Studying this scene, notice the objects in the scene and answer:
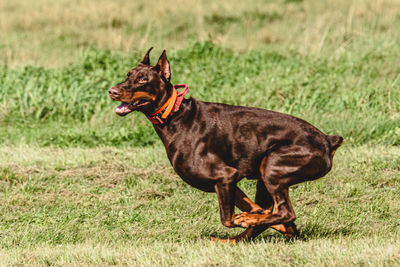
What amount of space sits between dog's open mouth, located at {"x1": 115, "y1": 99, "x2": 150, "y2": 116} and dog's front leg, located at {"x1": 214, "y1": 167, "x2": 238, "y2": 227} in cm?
87

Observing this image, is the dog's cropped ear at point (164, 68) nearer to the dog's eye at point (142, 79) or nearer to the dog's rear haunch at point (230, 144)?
the dog's rear haunch at point (230, 144)

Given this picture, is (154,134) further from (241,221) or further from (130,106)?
(241,221)

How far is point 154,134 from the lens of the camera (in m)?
10.3

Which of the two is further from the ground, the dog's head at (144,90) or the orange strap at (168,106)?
the dog's head at (144,90)

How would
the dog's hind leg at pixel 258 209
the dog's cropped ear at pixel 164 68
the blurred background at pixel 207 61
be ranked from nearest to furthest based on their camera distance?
the dog's cropped ear at pixel 164 68 < the dog's hind leg at pixel 258 209 < the blurred background at pixel 207 61

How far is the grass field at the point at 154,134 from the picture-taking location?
585cm

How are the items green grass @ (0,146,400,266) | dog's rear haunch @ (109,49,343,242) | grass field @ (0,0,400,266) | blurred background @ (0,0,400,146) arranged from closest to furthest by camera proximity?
green grass @ (0,146,400,266), dog's rear haunch @ (109,49,343,242), grass field @ (0,0,400,266), blurred background @ (0,0,400,146)

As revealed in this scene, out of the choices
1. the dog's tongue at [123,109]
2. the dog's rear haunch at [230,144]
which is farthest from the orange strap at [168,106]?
the dog's tongue at [123,109]

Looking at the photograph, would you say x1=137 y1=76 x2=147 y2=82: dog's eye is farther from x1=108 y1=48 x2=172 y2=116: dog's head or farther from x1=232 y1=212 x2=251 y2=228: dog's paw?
x1=232 y1=212 x2=251 y2=228: dog's paw

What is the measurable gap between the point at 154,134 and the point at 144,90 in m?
4.93

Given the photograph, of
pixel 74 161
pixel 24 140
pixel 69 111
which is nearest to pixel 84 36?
pixel 69 111

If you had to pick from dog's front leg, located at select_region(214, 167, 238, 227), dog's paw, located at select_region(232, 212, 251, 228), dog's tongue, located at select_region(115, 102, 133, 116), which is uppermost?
dog's tongue, located at select_region(115, 102, 133, 116)

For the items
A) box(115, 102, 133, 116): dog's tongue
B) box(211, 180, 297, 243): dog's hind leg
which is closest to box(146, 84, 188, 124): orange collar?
box(115, 102, 133, 116): dog's tongue

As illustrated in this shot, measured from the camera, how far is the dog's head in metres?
5.27
